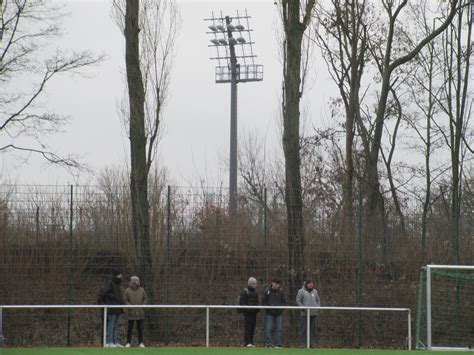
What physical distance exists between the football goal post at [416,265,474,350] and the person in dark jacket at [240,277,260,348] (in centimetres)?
358

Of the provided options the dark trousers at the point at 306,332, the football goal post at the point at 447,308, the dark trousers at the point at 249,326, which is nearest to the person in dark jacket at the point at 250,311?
the dark trousers at the point at 249,326

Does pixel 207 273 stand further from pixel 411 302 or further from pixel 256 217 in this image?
pixel 411 302

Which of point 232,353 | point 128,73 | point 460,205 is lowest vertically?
point 232,353

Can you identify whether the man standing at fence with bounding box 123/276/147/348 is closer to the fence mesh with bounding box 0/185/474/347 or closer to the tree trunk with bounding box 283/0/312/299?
the fence mesh with bounding box 0/185/474/347

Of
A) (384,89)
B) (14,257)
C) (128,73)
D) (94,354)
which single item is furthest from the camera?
(384,89)

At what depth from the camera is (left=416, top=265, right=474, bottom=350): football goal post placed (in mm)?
19766

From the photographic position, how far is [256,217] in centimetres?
2225

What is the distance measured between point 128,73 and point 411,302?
9.19 metres

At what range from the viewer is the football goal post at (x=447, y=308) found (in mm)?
19766

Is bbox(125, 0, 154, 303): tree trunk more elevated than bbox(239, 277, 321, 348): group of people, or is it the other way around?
bbox(125, 0, 154, 303): tree trunk

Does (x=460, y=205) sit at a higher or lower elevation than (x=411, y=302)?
higher

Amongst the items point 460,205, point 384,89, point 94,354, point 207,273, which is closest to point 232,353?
point 94,354

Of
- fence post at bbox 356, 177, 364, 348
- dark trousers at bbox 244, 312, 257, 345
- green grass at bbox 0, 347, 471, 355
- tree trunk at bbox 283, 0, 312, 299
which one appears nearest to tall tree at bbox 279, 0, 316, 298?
tree trunk at bbox 283, 0, 312, 299

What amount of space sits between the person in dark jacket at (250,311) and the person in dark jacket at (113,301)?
2699 mm
